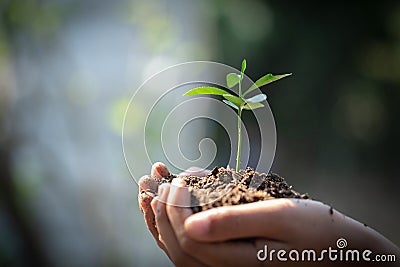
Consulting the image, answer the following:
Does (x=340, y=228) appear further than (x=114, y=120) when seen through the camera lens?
No

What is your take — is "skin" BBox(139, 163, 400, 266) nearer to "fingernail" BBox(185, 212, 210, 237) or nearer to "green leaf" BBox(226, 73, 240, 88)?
"fingernail" BBox(185, 212, 210, 237)

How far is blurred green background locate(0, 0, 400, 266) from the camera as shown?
159cm

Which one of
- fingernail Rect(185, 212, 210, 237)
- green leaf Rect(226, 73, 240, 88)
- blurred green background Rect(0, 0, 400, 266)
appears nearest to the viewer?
fingernail Rect(185, 212, 210, 237)

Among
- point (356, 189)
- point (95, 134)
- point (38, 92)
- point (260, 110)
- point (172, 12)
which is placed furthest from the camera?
point (356, 189)

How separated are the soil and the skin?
21mm

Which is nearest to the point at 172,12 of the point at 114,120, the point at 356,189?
the point at 114,120

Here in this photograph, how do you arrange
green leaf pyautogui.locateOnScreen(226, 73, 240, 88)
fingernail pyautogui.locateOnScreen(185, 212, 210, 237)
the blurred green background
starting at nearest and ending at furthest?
fingernail pyautogui.locateOnScreen(185, 212, 210, 237), green leaf pyautogui.locateOnScreen(226, 73, 240, 88), the blurred green background

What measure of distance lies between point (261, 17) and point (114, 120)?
0.77m

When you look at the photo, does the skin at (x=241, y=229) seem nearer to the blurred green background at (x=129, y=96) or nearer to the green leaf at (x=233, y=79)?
the green leaf at (x=233, y=79)

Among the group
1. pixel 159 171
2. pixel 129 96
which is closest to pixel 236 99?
pixel 159 171

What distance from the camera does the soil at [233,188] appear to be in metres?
0.43

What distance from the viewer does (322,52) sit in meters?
2.01

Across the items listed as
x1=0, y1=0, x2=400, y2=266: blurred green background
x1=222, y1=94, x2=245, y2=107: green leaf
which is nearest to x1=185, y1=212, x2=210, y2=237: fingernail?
x1=222, y1=94, x2=245, y2=107: green leaf

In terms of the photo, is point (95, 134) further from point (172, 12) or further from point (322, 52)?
point (322, 52)
